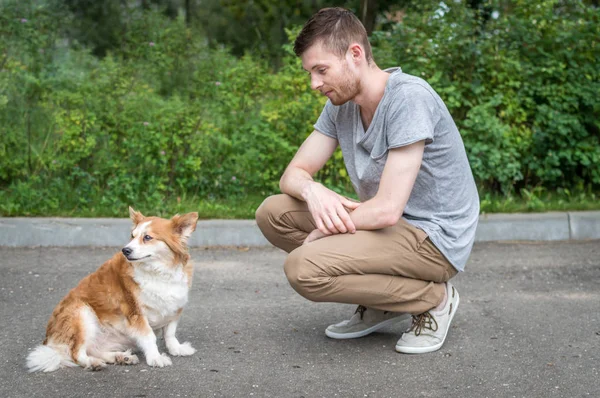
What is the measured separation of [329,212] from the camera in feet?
13.1

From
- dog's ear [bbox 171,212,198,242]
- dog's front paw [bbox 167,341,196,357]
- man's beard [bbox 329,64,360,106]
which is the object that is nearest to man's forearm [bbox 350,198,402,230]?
man's beard [bbox 329,64,360,106]

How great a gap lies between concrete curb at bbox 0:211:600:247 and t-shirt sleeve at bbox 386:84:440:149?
3.05 meters

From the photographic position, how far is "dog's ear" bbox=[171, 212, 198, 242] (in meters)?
4.02

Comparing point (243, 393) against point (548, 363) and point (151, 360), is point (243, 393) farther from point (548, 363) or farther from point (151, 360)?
point (548, 363)

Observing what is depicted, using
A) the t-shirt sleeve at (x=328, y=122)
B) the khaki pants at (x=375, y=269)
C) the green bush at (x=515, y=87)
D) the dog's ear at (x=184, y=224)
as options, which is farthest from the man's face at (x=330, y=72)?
the green bush at (x=515, y=87)

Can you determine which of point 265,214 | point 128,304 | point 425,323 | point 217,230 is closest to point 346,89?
point 265,214

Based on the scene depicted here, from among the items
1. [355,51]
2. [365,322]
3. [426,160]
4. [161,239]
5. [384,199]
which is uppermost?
[355,51]

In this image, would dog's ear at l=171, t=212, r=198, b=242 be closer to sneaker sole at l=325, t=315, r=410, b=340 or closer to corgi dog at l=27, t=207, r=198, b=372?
corgi dog at l=27, t=207, r=198, b=372

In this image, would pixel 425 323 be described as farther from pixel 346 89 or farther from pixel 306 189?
pixel 346 89

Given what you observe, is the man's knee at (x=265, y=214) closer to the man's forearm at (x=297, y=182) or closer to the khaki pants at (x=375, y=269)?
the man's forearm at (x=297, y=182)

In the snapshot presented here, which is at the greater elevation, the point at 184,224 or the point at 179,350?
the point at 184,224

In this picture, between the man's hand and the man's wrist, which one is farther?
the man's wrist

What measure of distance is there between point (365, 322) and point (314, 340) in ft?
0.99

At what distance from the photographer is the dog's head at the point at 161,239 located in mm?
3918
